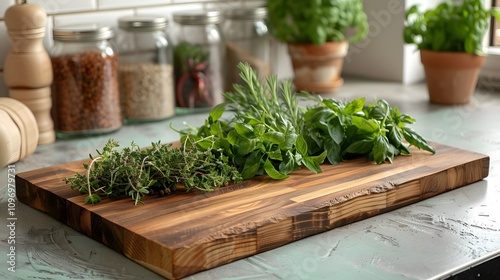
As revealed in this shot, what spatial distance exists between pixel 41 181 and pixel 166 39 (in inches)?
23.7

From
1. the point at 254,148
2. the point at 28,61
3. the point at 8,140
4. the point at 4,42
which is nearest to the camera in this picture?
the point at 254,148

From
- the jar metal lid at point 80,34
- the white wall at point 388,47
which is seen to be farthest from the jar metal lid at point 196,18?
the white wall at point 388,47

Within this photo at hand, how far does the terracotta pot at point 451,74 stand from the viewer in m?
1.65

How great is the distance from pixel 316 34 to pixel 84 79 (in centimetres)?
56

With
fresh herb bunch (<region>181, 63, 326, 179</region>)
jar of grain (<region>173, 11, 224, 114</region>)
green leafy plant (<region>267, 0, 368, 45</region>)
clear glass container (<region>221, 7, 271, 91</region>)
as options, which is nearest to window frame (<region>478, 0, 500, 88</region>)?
green leafy plant (<region>267, 0, 368, 45</region>)

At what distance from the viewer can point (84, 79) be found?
144 cm

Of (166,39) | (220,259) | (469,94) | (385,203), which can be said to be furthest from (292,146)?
(469,94)

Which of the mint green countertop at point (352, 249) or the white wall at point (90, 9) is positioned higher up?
the white wall at point (90, 9)

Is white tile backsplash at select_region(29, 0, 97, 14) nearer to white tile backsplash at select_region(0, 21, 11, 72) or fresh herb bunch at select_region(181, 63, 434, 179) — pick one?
white tile backsplash at select_region(0, 21, 11, 72)

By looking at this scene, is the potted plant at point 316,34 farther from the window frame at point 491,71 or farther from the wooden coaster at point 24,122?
the wooden coaster at point 24,122

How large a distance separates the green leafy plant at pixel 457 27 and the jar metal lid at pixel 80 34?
2.28 ft

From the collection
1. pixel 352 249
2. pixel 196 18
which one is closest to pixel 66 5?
pixel 196 18

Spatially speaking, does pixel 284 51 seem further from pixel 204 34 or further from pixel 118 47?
pixel 118 47

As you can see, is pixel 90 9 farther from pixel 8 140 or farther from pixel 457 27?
pixel 457 27
